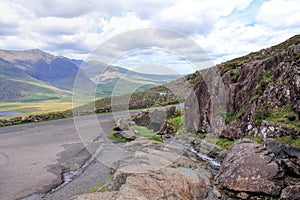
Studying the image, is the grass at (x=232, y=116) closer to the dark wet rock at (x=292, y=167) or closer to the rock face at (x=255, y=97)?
the rock face at (x=255, y=97)

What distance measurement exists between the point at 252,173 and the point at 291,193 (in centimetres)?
212

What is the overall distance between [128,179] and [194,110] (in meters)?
19.1

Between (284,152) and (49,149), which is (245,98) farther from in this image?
(49,149)

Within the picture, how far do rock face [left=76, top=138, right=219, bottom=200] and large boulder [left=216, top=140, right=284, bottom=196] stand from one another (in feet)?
3.62

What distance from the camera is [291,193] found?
12.3 metres

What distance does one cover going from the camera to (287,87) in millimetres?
20078

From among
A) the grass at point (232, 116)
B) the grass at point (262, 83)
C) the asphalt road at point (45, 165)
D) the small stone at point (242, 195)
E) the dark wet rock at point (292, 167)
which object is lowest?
the small stone at point (242, 195)

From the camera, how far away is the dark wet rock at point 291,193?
1209 cm

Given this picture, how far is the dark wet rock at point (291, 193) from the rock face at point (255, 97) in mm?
5655

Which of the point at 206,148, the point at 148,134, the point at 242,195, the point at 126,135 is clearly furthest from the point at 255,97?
the point at 126,135

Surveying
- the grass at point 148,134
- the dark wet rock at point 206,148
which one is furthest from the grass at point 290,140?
the grass at point 148,134

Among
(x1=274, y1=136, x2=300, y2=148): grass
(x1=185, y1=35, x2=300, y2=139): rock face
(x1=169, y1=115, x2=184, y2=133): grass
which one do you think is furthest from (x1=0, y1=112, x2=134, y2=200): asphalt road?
(x1=274, y1=136, x2=300, y2=148): grass

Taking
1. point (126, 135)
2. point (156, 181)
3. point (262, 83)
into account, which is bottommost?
point (126, 135)

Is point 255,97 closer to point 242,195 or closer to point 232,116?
point 232,116
